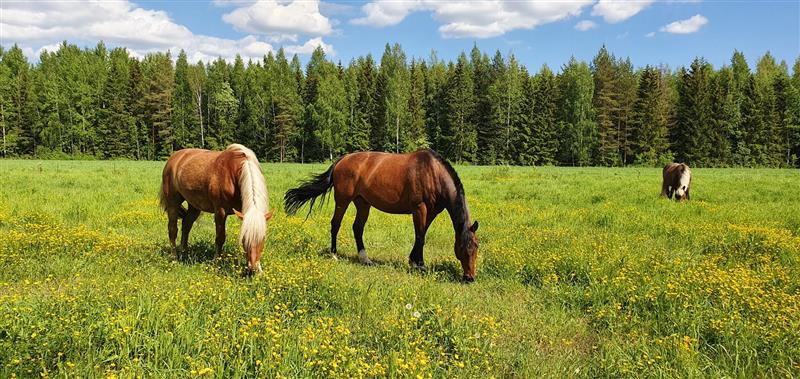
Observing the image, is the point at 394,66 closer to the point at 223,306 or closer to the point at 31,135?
the point at 31,135

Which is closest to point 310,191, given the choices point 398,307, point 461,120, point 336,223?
point 336,223

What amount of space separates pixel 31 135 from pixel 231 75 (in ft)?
86.9

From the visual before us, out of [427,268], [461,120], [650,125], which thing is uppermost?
[461,120]

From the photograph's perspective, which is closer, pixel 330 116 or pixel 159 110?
pixel 330 116

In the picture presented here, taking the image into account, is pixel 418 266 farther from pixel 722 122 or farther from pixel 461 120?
pixel 722 122

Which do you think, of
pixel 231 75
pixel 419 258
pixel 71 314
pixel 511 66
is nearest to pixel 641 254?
pixel 419 258

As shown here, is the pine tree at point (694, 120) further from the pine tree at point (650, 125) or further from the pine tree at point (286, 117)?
the pine tree at point (286, 117)

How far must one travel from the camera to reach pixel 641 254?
7336 millimetres

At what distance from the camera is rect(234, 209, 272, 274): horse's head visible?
546 centimetres

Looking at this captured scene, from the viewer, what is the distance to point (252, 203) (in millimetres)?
5887

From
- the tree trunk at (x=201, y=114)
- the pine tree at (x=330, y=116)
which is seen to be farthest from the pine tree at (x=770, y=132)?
the tree trunk at (x=201, y=114)

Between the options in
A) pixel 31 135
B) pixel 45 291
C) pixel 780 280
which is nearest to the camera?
pixel 45 291

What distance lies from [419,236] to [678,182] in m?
12.4

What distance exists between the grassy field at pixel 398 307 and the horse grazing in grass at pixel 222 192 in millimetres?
434
